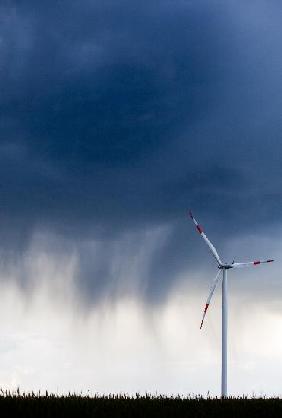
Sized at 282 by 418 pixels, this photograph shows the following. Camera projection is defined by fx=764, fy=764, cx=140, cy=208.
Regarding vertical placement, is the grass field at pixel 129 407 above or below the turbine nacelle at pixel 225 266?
below

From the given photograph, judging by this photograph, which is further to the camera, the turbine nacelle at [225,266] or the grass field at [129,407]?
the turbine nacelle at [225,266]

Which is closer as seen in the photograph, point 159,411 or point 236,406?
point 159,411

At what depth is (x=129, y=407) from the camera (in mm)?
22750

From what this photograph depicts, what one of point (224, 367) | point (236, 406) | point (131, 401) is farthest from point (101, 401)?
point (224, 367)

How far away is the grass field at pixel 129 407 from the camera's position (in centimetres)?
2197

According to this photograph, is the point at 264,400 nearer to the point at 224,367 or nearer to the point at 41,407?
the point at 41,407

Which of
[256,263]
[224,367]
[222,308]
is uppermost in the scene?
[256,263]

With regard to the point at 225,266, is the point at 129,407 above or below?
below

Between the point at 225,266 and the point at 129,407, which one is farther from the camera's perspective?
the point at 225,266

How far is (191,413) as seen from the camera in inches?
925

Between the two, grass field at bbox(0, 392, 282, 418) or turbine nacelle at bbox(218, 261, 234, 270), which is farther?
turbine nacelle at bbox(218, 261, 234, 270)

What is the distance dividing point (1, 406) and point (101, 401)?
3032 mm

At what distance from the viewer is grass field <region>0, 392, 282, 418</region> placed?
72.1 ft

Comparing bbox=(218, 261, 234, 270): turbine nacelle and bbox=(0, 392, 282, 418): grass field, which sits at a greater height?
bbox=(218, 261, 234, 270): turbine nacelle
